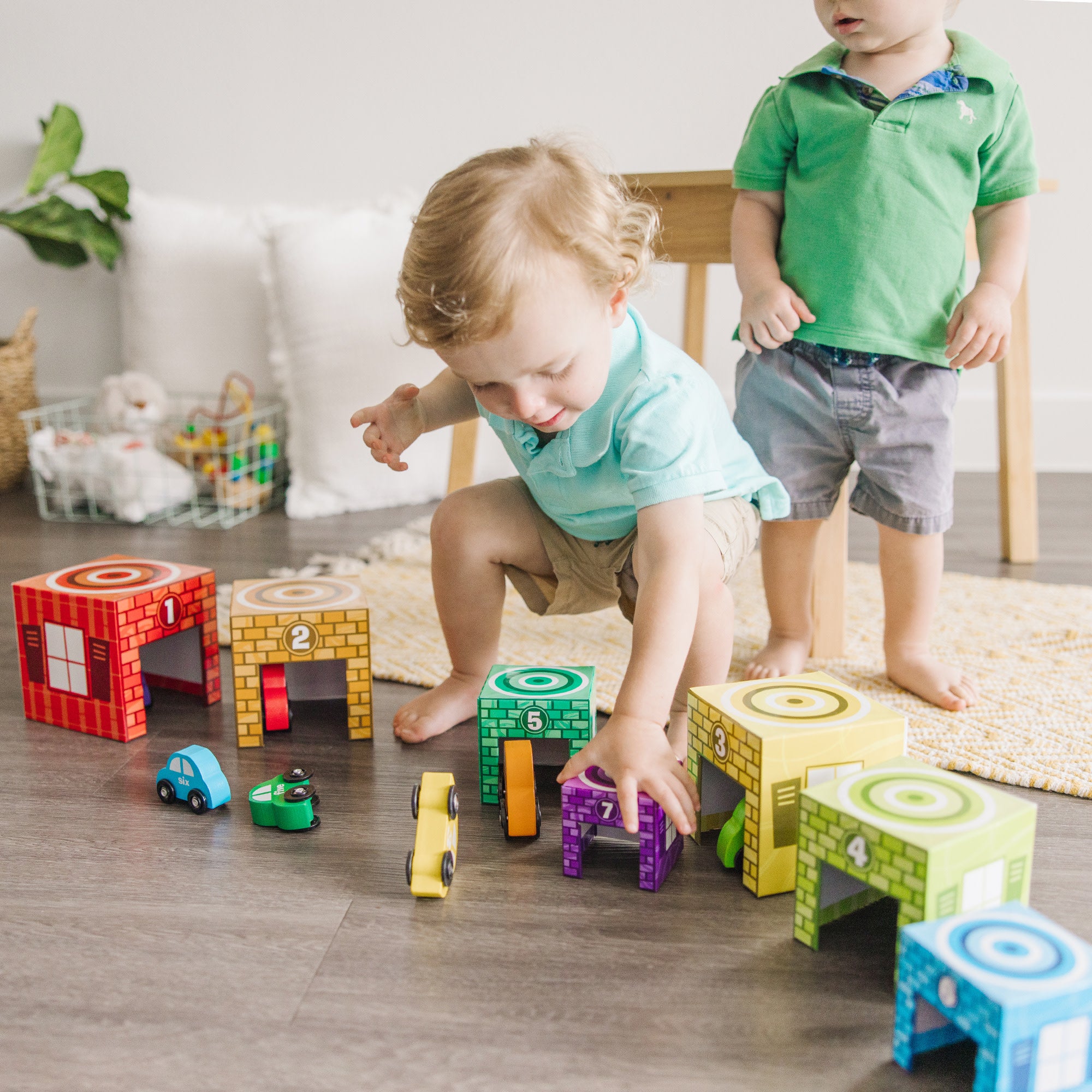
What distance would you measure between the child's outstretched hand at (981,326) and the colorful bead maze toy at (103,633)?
0.76 metres

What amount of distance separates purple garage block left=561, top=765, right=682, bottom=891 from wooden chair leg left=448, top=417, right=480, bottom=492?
2.56ft

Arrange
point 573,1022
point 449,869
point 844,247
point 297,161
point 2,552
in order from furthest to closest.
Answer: point 297,161 < point 2,552 < point 844,247 < point 449,869 < point 573,1022

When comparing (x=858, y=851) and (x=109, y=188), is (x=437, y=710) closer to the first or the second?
(x=858, y=851)

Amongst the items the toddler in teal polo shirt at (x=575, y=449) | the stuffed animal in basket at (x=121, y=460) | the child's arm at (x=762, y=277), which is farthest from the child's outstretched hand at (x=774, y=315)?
the stuffed animal in basket at (x=121, y=460)

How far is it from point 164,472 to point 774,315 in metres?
1.18

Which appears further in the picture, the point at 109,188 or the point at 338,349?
the point at 109,188

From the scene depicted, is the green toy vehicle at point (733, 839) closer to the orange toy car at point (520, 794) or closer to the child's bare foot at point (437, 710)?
the orange toy car at point (520, 794)

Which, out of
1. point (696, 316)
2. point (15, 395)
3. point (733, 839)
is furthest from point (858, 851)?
point (15, 395)

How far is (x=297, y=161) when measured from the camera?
2.10 meters

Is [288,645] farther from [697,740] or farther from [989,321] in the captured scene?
[989,321]

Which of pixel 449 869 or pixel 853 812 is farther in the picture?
pixel 449 869

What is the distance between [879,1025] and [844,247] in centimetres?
73

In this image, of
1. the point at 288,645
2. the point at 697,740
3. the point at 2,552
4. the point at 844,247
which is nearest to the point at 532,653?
the point at 288,645

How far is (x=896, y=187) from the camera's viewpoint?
3.41ft
